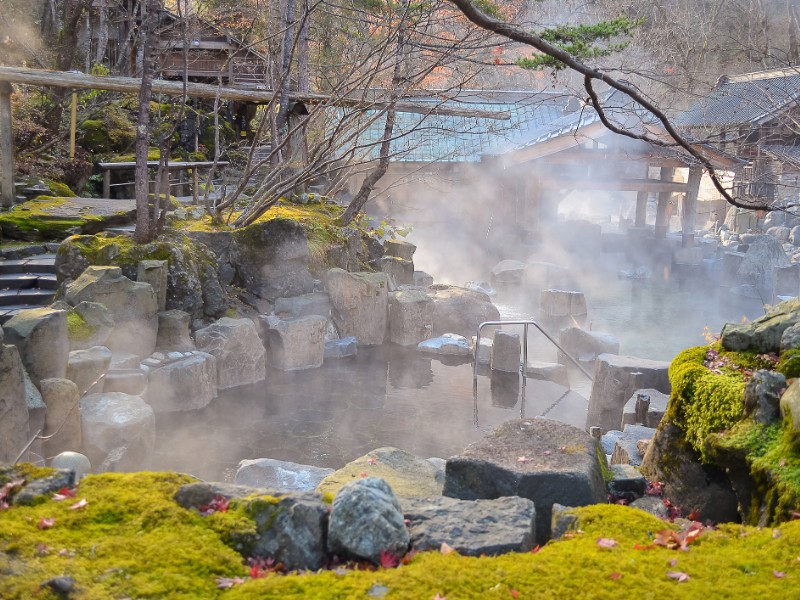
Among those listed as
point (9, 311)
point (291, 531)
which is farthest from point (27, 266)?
point (291, 531)

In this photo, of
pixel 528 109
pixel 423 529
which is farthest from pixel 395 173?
pixel 423 529

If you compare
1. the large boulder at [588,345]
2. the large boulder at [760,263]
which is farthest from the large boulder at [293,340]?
the large boulder at [760,263]

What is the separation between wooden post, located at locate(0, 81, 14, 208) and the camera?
37.4 ft

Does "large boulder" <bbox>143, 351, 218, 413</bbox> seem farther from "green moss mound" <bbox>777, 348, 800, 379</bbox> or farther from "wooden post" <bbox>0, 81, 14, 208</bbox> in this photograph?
"green moss mound" <bbox>777, 348, 800, 379</bbox>

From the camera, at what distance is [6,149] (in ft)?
37.9

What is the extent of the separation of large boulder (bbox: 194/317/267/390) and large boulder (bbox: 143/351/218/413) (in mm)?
496

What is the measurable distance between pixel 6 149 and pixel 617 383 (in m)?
10.2

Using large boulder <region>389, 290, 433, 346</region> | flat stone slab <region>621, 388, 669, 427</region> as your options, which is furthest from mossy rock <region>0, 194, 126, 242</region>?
flat stone slab <region>621, 388, 669, 427</region>

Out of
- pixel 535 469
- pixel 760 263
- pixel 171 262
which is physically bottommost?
pixel 535 469

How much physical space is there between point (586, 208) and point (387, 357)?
96.4 ft

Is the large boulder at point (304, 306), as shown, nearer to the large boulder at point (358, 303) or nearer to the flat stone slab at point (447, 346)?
the large boulder at point (358, 303)

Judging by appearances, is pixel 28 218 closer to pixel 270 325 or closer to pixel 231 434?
pixel 270 325

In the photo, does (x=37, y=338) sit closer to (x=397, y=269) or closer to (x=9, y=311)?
(x=9, y=311)

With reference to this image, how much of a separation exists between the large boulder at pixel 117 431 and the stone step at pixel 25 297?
249 centimetres
